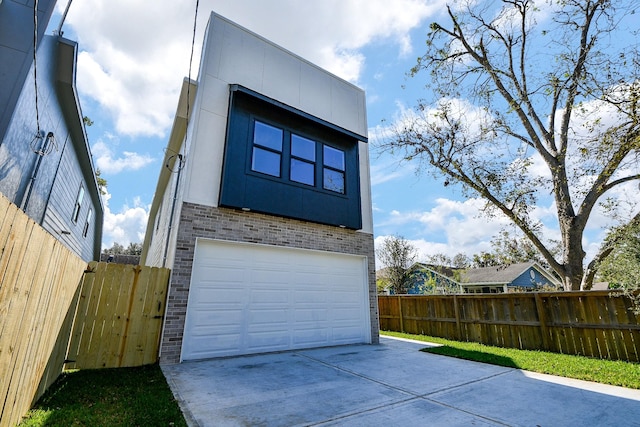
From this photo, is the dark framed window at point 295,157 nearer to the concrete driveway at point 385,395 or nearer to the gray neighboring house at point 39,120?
the gray neighboring house at point 39,120

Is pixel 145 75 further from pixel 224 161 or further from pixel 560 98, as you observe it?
pixel 560 98

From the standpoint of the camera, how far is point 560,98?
10.6 m

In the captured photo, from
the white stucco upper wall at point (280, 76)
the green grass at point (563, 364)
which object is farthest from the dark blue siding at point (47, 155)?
the green grass at point (563, 364)

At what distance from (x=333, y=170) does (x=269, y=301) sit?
4.09 metres

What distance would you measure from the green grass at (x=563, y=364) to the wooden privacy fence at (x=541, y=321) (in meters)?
0.37

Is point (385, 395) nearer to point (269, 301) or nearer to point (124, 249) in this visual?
point (269, 301)

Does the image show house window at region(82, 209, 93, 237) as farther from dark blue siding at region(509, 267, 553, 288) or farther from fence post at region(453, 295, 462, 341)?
dark blue siding at region(509, 267, 553, 288)

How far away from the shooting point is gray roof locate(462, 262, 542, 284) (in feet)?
81.5

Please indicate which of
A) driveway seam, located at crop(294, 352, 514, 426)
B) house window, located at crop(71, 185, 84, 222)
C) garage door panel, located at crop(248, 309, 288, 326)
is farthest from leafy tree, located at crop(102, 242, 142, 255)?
driveway seam, located at crop(294, 352, 514, 426)

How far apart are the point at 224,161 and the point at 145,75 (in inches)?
84.3

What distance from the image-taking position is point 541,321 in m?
7.45

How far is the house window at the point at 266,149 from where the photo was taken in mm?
7242

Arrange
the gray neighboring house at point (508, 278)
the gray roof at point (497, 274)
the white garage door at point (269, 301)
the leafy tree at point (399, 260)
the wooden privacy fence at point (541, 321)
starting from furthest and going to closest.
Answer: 1. the gray roof at point (497, 274)
2. the gray neighboring house at point (508, 278)
3. the leafy tree at point (399, 260)
4. the wooden privacy fence at point (541, 321)
5. the white garage door at point (269, 301)

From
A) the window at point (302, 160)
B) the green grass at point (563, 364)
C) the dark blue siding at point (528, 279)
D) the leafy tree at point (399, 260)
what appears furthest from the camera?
the dark blue siding at point (528, 279)
